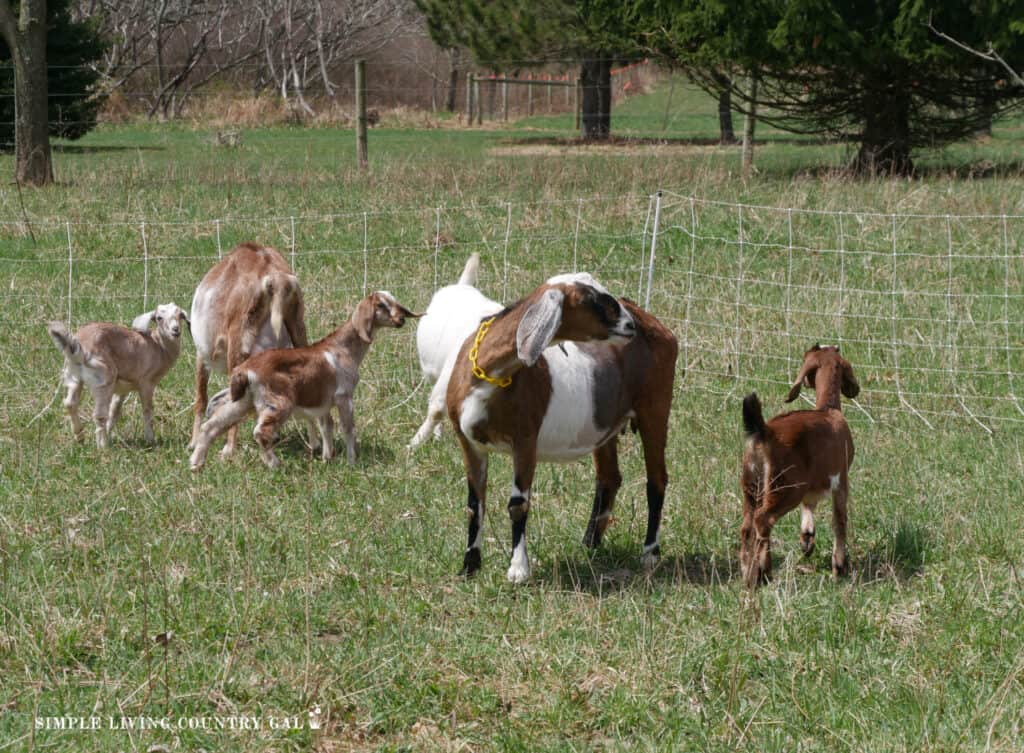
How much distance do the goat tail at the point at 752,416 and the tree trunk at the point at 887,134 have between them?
14054 mm

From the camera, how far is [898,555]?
18.7 ft

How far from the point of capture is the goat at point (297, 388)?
284 inches

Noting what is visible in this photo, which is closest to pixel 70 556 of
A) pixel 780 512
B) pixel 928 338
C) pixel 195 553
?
pixel 195 553

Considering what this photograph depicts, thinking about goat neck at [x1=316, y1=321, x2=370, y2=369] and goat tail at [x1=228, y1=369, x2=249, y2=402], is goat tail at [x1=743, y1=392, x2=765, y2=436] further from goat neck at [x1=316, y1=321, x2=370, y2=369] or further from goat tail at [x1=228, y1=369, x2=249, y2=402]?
goat neck at [x1=316, y1=321, x2=370, y2=369]

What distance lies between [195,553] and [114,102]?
31306 millimetres

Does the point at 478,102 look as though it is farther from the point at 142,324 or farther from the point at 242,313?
the point at 242,313

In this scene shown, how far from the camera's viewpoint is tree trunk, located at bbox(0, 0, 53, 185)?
656 inches

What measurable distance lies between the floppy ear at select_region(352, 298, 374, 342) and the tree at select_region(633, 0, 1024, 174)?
9.68m

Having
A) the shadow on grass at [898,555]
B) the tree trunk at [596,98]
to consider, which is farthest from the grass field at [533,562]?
the tree trunk at [596,98]

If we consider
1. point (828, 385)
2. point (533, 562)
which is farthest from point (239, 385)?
point (828, 385)

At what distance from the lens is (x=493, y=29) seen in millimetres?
26891

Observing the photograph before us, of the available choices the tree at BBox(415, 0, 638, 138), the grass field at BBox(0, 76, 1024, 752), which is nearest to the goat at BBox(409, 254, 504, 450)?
the grass field at BBox(0, 76, 1024, 752)

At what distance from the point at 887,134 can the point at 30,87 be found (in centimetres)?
1167

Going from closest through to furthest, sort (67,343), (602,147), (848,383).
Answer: (848,383)
(67,343)
(602,147)
